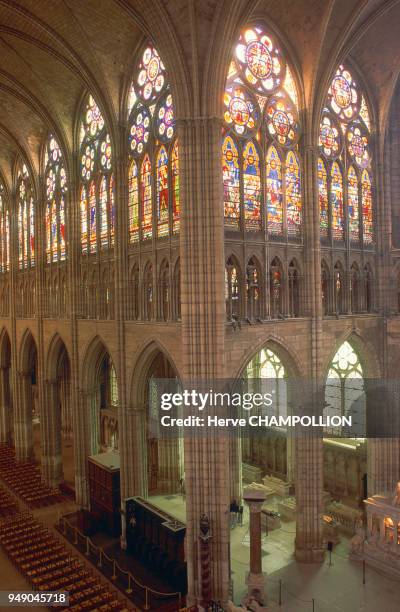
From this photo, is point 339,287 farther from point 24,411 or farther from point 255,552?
point 24,411

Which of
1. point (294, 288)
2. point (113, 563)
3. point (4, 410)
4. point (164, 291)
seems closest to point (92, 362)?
point (164, 291)

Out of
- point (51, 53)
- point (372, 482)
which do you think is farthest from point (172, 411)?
point (51, 53)

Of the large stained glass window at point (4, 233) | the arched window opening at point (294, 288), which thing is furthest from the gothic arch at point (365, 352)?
the large stained glass window at point (4, 233)

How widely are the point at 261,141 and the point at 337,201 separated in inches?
176

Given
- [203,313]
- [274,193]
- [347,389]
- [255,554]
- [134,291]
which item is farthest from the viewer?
[347,389]

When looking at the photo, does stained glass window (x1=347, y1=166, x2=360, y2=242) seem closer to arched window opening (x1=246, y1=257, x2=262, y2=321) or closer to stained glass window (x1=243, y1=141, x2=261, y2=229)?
stained glass window (x1=243, y1=141, x2=261, y2=229)

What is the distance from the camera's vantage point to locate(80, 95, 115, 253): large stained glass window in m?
22.2

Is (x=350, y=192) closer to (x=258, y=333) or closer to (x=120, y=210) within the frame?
(x=258, y=333)

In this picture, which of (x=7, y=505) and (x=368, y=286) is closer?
(x=368, y=286)

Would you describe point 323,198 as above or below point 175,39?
below

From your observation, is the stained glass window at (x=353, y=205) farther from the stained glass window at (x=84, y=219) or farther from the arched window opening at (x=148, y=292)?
the stained glass window at (x=84, y=219)

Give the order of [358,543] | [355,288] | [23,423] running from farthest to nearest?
[23,423] < [355,288] < [358,543]

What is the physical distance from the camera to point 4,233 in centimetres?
3469

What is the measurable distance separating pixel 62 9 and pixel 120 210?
760 cm
